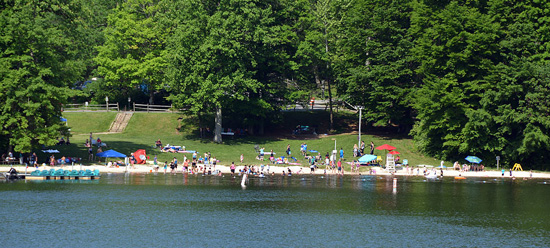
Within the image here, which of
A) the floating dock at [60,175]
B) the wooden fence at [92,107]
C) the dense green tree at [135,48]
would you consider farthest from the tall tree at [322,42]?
the floating dock at [60,175]

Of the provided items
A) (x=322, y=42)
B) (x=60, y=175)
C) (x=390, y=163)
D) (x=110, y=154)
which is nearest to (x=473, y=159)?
(x=390, y=163)

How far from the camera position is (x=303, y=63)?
287 feet

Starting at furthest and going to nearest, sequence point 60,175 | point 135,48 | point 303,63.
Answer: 1. point 135,48
2. point 303,63
3. point 60,175

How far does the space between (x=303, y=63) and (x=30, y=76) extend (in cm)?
3643

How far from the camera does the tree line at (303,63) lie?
65625 millimetres

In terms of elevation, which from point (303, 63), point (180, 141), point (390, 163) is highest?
point (303, 63)

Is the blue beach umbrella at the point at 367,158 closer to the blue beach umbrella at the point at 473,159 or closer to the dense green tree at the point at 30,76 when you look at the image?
the blue beach umbrella at the point at 473,159

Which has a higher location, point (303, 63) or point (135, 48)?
point (135, 48)

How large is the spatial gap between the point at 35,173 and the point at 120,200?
44.2 feet

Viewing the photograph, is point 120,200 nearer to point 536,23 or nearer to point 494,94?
point 494,94

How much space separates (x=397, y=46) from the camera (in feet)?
280

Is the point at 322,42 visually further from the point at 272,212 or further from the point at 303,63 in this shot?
the point at 272,212

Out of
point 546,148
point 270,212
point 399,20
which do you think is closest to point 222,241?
point 270,212

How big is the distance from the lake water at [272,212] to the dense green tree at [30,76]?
644 cm
